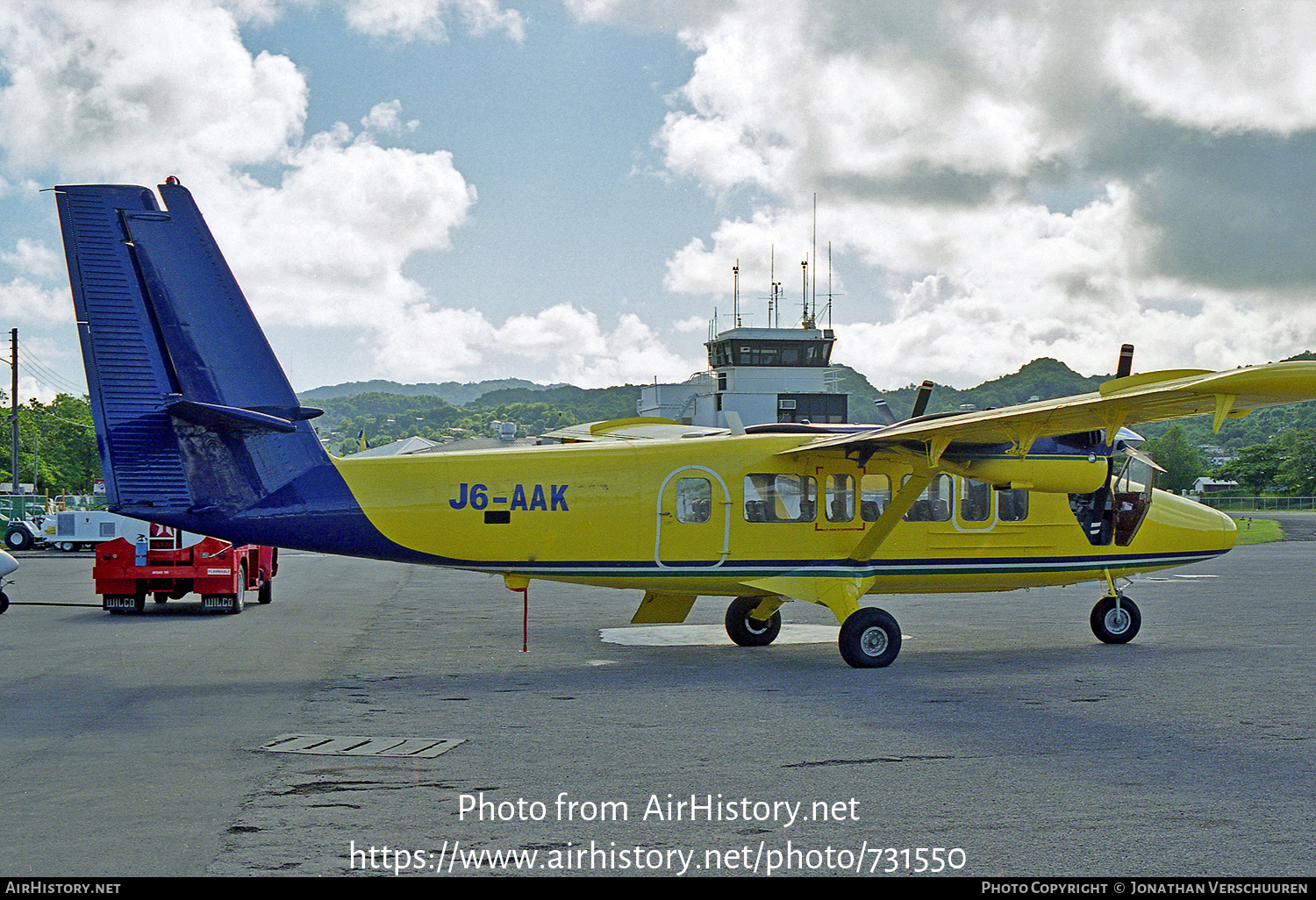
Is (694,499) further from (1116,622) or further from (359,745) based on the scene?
(1116,622)

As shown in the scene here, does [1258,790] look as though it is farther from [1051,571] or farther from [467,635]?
[467,635]

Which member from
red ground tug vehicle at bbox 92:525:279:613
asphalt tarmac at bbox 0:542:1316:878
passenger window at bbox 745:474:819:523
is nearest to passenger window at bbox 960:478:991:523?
asphalt tarmac at bbox 0:542:1316:878

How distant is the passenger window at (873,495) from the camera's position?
51.5ft

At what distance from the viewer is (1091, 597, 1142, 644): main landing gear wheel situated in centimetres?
1667

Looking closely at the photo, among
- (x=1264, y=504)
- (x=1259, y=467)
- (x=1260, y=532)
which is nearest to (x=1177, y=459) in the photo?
(x=1259, y=467)

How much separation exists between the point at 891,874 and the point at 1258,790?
368 centimetres

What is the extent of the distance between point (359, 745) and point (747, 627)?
8104 millimetres

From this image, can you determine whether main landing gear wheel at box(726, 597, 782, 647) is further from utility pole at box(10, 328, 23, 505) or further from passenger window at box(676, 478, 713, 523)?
utility pole at box(10, 328, 23, 505)

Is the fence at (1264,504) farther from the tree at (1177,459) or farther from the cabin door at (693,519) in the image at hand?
the cabin door at (693,519)

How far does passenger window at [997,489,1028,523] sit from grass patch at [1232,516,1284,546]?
1480 inches

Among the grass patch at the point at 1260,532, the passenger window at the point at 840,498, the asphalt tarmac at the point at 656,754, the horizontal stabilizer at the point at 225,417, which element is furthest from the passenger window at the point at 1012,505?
the grass patch at the point at 1260,532

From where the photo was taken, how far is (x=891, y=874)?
6418mm

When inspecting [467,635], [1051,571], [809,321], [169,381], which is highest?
[809,321]

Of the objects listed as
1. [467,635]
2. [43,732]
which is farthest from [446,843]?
[467,635]
